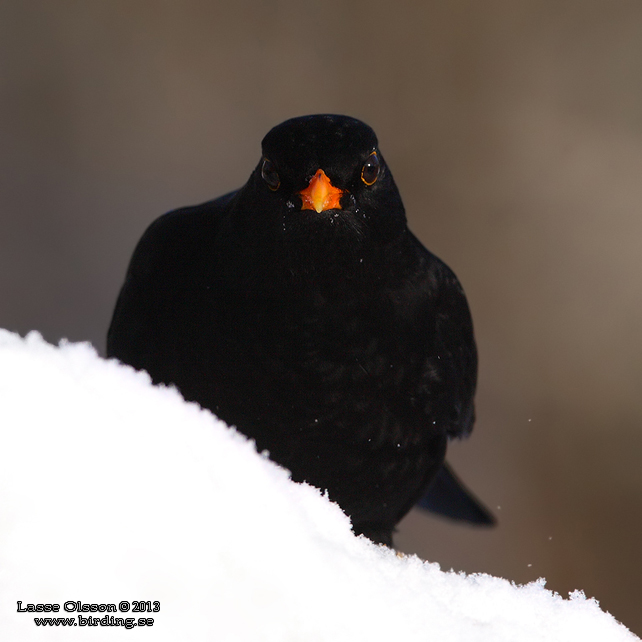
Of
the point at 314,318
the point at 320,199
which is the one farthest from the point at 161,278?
the point at 320,199

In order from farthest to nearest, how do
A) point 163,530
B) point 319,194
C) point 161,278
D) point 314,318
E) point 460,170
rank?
point 460,170, point 161,278, point 314,318, point 319,194, point 163,530

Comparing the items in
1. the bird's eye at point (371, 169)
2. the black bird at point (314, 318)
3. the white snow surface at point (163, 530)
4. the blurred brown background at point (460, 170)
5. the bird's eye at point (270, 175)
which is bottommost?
the white snow surface at point (163, 530)

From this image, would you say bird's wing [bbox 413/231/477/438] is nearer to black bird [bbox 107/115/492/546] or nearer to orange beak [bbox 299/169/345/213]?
black bird [bbox 107/115/492/546]

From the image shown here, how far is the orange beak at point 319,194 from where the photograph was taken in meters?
1.35

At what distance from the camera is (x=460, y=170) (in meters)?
4.45

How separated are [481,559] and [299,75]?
289 cm

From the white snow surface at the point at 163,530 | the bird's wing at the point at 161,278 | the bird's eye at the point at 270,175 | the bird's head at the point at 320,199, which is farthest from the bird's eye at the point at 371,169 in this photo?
the white snow surface at the point at 163,530

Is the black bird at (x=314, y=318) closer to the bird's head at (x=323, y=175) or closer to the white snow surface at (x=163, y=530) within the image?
the bird's head at (x=323, y=175)

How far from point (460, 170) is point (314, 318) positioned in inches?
124

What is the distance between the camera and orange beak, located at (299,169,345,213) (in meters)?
1.35

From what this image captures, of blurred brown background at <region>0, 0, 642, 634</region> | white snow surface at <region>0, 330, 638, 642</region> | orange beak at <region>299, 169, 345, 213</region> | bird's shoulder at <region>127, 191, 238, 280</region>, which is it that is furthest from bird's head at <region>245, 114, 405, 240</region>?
blurred brown background at <region>0, 0, 642, 634</region>

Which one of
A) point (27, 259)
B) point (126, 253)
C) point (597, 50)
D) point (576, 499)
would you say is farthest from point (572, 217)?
point (27, 259)

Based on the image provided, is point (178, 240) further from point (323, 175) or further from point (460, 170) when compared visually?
point (460, 170)

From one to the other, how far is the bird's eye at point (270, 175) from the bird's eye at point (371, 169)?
0.15m
